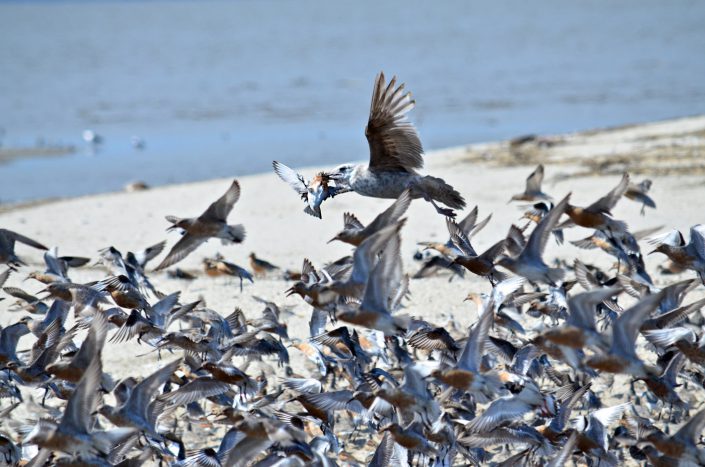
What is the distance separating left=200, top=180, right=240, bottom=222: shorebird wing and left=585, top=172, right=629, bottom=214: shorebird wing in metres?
2.60

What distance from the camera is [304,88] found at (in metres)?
38.3

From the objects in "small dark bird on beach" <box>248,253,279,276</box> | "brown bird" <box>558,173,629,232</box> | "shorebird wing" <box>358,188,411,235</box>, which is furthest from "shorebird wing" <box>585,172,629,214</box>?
"small dark bird on beach" <box>248,253,279,276</box>

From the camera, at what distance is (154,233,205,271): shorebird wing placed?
8266 mm

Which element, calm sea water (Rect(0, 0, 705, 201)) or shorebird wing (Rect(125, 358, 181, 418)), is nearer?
shorebird wing (Rect(125, 358, 181, 418))

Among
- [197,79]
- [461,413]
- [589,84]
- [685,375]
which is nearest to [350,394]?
[461,413]

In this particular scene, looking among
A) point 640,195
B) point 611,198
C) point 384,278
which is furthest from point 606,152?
point 384,278

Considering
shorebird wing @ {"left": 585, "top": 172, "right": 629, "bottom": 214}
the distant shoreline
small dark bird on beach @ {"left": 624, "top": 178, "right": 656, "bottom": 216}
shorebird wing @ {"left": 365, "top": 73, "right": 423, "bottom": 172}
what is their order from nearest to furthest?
shorebird wing @ {"left": 585, "top": 172, "right": 629, "bottom": 214} → shorebird wing @ {"left": 365, "top": 73, "right": 423, "bottom": 172} → small dark bird on beach @ {"left": 624, "top": 178, "right": 656, "bottom": 216} → the distant shoreline

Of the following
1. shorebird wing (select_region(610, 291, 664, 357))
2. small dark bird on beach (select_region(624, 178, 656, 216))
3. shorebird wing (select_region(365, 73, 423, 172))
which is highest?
shorebird wing (select_region(365, 73, 423, 172))

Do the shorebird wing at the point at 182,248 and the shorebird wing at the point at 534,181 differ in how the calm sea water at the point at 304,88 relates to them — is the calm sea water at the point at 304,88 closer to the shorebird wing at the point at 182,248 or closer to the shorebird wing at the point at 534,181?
the shorebird wing at the point at 534,181

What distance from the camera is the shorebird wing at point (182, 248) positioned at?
8.27 meters

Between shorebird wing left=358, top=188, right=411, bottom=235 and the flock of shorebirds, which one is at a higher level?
shorebird wing left=358, top=188, right=411, bottom=235

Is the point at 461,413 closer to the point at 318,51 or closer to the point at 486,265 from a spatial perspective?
the point at 486,265

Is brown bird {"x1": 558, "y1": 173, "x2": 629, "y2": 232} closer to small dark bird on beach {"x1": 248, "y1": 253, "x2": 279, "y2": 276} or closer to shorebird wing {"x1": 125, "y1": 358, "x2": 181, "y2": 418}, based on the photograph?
shorebird wing {"x1": 125, "y1": 358, "x2": 181, "y2": 418}

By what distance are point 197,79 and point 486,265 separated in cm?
3682
